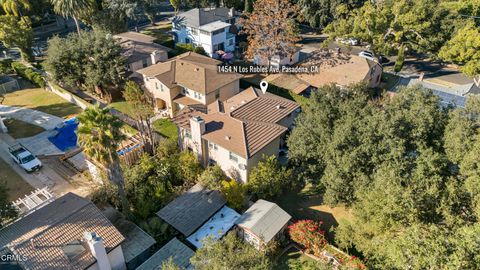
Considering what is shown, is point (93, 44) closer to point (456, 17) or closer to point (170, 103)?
point (170, 103)

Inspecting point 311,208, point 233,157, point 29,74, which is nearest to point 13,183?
point 233,157

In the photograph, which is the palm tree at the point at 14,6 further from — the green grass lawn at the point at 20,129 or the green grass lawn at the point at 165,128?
the green grass lawn at the point at 165,128

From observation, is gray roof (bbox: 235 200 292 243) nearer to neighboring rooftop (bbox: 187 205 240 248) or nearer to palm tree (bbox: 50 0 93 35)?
neighboring rooftop (bbox: 187 205 240 248)

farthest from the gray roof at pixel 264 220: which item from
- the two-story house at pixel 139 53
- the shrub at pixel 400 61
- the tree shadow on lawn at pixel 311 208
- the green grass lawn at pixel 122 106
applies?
the shrub at pixel 400 61

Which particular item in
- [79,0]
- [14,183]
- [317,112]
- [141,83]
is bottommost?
[14,183]

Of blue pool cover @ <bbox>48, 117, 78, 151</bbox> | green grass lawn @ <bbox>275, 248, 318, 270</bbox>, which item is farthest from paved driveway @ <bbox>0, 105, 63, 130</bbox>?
green grass lawn @ <bbox>275, 248, 318, 270</bbox>

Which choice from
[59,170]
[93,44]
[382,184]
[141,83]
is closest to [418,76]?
[382,184]
